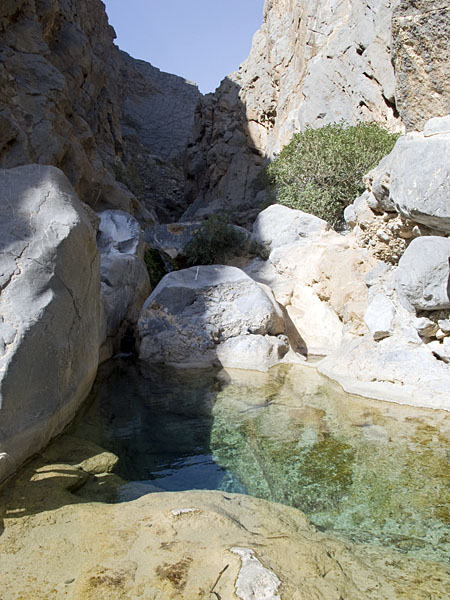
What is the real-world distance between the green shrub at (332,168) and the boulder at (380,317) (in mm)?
6685

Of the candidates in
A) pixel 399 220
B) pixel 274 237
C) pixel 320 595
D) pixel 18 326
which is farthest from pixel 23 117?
pixel 320 595

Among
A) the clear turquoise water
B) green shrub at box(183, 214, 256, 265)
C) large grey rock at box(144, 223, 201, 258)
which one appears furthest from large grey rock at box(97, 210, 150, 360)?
green shrub at box(183, 214, 256, 265)

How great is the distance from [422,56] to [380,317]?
7933 millimetres

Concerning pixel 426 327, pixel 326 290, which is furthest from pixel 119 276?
pixel 426 327

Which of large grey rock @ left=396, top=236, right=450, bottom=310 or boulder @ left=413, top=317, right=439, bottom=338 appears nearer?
large grey rock @ left=396, top=236, right=450, bottom=310

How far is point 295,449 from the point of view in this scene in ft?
14.0

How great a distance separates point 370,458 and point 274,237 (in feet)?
25.5

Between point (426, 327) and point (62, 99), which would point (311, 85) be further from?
point (426, 327)

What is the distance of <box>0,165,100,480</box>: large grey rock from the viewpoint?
3178 millimetres

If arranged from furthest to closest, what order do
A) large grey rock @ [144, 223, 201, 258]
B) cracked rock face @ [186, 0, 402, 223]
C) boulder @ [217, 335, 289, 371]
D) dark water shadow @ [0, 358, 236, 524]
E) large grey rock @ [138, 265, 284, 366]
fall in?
cracked rock face @ [186, 0, 402, 223]
large grey rock @ [144, 223, 201, 258]
large grey rock @ [138, 265, 284, 366]
boulder @ [217, 335, 289, 371]
dark water shadow @ [0, 358, 236, 524]

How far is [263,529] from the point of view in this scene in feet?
8.96

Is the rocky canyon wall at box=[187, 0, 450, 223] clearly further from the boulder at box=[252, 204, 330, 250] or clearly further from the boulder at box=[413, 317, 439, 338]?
the boulder at box=[413, 317, 439, 338]

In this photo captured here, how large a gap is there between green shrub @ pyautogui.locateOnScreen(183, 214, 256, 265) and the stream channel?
5.76 m

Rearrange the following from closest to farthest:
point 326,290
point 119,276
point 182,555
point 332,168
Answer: point 182,555, point 326,290, point 119,276, point 332,168
